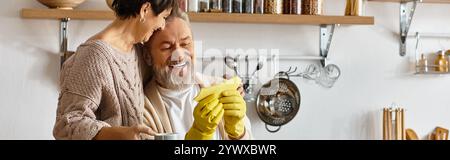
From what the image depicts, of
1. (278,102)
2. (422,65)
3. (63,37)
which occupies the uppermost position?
(63,37)

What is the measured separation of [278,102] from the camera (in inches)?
84.7

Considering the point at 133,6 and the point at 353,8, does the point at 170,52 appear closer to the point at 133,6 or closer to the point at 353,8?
the point at 133,6

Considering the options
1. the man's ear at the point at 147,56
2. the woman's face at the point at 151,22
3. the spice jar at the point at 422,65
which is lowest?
the spice jar at the point at 422,65

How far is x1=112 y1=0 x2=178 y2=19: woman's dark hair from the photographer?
945mm

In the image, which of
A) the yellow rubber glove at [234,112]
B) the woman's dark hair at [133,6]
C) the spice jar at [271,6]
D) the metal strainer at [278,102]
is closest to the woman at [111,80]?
the woman's dark hair at [133,6]

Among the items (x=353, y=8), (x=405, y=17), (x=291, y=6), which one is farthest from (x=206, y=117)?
(x=405, y=17)

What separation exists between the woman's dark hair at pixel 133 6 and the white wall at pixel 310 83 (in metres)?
1.09

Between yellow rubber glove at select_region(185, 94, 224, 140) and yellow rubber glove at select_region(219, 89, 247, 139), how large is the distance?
0.05 feet

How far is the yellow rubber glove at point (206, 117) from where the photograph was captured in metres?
0.88

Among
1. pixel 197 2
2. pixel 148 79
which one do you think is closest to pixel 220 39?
pixel 197 2

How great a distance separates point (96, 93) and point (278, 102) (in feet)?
4.35

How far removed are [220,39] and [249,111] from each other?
25cm

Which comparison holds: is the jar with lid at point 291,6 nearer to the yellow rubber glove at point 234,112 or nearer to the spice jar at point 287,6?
the spice jar at point 287,6
